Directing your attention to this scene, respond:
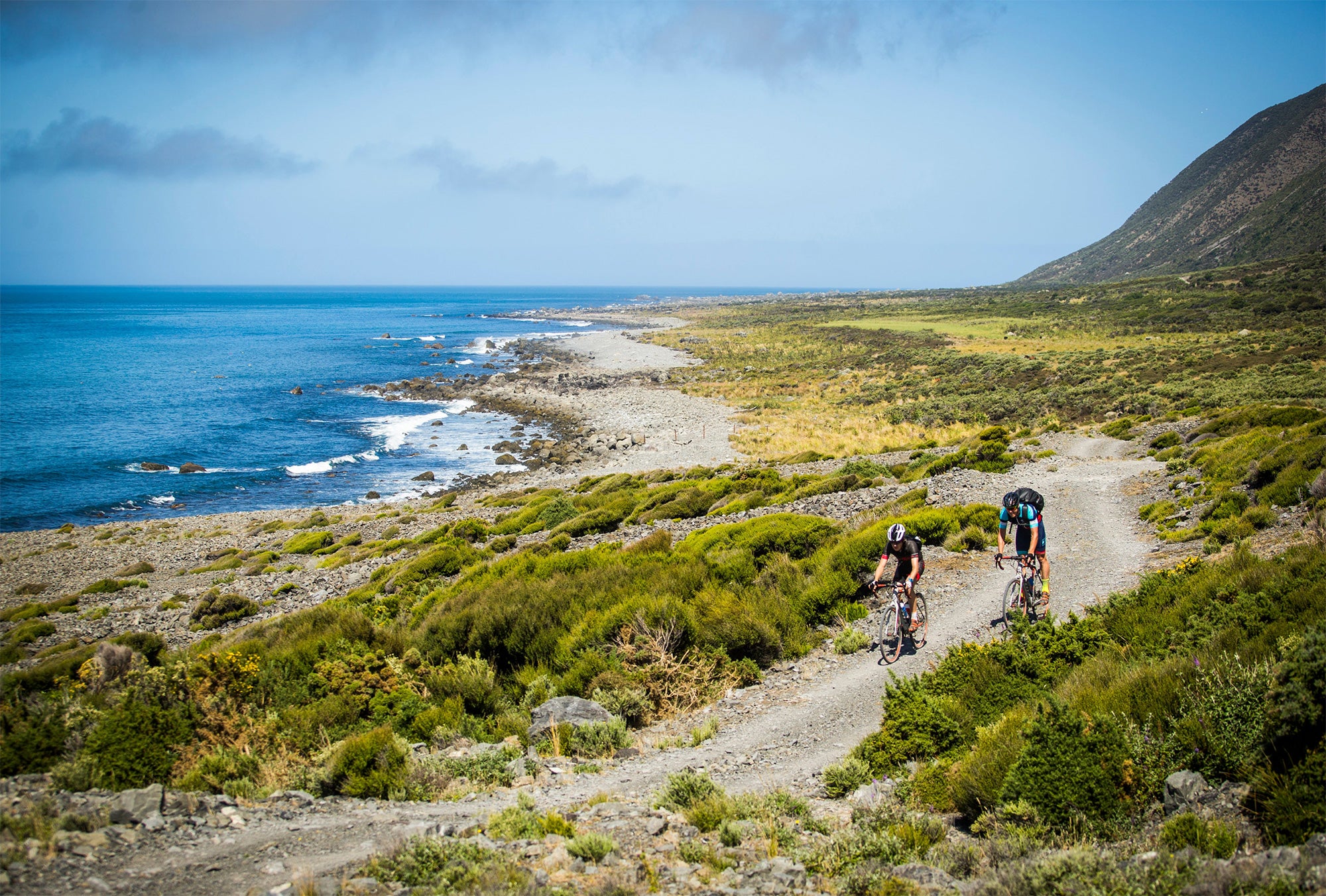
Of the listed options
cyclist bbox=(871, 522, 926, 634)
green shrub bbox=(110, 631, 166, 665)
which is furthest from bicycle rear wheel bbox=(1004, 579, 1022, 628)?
green shrub bbox=(110, 631, 166, 665)

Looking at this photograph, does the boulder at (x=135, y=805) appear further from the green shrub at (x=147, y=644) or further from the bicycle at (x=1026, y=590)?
the bicycle at (x=1026, y=590)

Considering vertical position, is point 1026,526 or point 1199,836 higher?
point 1026,526

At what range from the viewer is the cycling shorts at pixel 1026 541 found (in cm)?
1005

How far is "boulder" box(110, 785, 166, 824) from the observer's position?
5484mm

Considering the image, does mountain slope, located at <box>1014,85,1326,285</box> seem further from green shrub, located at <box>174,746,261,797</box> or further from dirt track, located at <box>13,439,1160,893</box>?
green shrub, located at <box>174,746,261,797</box>

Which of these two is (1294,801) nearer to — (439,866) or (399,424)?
(439,866)

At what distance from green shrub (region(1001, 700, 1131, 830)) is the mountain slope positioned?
468 ft

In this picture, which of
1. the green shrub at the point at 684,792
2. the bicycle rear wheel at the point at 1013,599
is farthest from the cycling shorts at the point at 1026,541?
the green shrub at the point at 684,792

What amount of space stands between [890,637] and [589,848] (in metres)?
6.29

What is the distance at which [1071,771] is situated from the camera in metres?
5.18

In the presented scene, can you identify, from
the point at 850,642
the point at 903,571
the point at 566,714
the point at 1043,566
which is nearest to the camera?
the point at 566,714

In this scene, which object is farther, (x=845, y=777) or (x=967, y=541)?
(x=967, y=541)

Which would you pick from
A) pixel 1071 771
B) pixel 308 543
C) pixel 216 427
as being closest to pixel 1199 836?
pixel 1071 771

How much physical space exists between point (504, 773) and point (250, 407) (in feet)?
211
